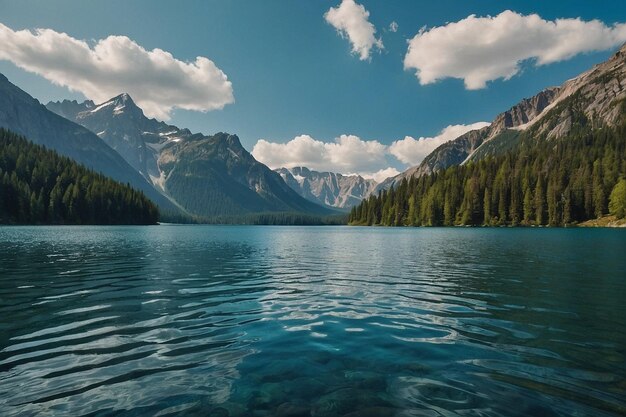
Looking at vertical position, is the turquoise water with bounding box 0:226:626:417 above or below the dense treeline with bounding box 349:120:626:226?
below

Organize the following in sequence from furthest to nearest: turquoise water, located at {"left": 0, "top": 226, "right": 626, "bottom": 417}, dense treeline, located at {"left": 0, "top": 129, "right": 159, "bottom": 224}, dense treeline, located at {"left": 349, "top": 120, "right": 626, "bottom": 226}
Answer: dense treeline, located at {"left": 0, "top": 129, "right": 159, "bottom": 224}, dense treeline, located at {"left": 349, "top": 120, "right": 626, "bottom": 226}, turquoise water, located at {"left": 0, "top": 226, "right": 626, "bottom": 417}

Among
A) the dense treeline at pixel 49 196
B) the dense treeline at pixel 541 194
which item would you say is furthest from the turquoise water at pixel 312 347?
the dense treeline at pixel 49 196

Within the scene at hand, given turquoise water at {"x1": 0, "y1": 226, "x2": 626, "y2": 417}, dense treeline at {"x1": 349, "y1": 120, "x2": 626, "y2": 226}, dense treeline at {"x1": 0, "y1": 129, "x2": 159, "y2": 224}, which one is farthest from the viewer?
dense treeline at {"x1": 0, "y1": 129, "x2": 159, "y2": 224}

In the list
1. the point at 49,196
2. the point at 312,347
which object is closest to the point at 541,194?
the point at 312,347

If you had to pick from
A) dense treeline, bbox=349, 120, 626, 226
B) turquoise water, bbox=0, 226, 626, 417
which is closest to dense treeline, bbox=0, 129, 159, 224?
turquoise water, bbox=0, 226, 626, 417

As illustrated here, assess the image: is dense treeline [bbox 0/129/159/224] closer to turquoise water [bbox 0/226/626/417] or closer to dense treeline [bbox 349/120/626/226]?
turquoise water [bbox 0/226/626/417]

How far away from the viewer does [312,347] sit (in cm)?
1249

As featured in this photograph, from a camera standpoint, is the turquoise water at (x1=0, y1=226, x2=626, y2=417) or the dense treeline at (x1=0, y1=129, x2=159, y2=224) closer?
the turquoise water at (x1=0, y1=226, x2=626, y2=417)

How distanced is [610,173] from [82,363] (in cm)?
20844

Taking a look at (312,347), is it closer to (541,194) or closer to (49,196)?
(541,194)

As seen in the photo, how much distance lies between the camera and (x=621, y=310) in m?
18.0

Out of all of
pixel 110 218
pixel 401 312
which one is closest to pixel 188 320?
pixel 401 312

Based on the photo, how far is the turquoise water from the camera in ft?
27.6

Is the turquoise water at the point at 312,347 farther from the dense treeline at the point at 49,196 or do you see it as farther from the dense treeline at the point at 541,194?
the dense treeline at the point at 49,196
